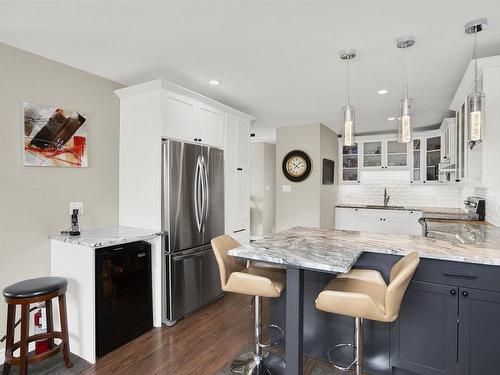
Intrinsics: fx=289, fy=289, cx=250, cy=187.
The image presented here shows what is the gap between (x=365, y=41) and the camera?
2.20 m

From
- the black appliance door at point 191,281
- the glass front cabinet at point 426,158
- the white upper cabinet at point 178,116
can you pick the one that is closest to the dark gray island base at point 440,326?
the black appliance door at point 191,281

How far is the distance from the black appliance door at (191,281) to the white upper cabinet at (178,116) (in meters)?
1.22

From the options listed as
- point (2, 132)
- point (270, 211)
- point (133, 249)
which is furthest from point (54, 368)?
point (270, 211)

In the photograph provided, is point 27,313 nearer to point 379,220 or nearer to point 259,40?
point 259,40

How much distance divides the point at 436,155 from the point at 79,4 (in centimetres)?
576

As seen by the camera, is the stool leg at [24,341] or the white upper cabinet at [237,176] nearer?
the stool leg at [24,341]

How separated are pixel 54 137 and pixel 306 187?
3847mm

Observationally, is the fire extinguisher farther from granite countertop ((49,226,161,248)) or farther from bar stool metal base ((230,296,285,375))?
bar stool metal base ((230,296,285,375))

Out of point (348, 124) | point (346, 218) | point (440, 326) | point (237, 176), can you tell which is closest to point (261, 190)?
point (346, 218)

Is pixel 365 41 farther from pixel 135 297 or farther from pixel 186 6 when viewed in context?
pixel 135 297

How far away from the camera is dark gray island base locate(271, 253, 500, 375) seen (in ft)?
5.61

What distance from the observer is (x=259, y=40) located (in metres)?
2.20

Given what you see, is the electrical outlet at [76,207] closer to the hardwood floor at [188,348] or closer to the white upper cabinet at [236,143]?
the hardwood floor at [188,348]

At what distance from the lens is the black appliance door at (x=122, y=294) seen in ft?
7.52
